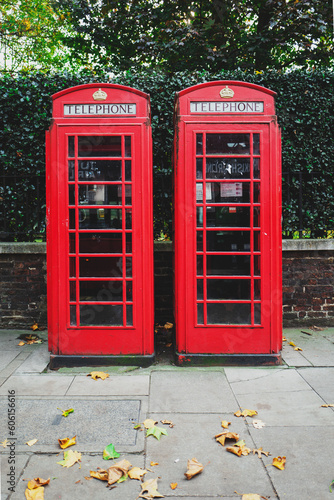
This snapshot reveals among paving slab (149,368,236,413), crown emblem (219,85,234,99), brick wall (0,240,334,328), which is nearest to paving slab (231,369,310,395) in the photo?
paving slab (149,368,236,413)

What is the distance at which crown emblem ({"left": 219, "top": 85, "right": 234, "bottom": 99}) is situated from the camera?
13.0 feet

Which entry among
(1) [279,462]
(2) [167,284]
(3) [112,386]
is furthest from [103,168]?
(1) [279,462]

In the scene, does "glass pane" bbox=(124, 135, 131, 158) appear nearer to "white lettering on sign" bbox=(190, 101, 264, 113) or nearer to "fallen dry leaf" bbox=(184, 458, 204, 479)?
"white lettering on sign" bbox=(190, 101, 264, 113)

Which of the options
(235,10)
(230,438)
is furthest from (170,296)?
(235,10)

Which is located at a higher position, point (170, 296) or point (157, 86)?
point (157, 86)

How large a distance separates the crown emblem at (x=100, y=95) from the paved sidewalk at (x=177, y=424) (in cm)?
280

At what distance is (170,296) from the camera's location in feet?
17.7

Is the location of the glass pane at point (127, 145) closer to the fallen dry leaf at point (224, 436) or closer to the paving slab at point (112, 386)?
the paving slab at point (112, 386)

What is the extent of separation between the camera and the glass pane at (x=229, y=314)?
13.6 ft

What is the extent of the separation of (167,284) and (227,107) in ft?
8.11

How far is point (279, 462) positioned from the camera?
246 centimetres

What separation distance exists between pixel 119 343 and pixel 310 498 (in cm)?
238

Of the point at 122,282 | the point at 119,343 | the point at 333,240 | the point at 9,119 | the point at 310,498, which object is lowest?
the point at 310,498

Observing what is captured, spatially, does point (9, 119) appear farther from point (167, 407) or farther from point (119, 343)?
point (167, 407)
